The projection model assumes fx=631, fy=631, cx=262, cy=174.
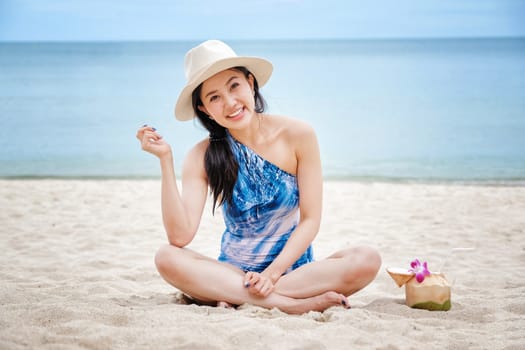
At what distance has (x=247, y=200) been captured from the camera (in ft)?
9.75

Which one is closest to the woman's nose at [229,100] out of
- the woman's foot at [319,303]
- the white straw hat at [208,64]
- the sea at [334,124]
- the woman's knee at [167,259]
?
the white straw hat at [208,64]

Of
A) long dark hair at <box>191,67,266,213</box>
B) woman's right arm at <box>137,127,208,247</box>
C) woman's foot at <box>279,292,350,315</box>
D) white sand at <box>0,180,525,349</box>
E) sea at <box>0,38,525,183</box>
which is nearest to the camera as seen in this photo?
white sand at <box>0,180,525,349</box>

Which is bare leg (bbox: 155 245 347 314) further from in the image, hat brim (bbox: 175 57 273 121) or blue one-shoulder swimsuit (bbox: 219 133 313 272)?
hat brim (bbox: 175 57 273 121)

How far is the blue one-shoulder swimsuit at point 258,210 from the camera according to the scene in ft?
9.76

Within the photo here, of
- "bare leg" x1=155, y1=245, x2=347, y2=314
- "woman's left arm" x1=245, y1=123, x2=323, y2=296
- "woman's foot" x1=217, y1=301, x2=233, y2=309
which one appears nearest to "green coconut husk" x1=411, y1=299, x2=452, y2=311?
"bare leg" x1=155, y1=245, x2=347, y2=314

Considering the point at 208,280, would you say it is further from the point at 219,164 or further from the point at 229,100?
the point at 229,100

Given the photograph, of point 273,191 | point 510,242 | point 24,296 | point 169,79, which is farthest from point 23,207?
point 169,79

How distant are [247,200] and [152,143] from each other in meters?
0.52

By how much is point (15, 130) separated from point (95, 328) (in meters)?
14.4

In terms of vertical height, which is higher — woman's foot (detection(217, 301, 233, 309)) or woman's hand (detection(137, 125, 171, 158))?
woman's hand (detection(137, 125, 171, 158))

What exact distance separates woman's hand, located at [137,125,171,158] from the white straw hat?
21cm

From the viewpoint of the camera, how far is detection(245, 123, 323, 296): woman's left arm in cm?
283

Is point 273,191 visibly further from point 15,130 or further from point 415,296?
point 15,130

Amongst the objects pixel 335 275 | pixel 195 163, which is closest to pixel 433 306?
pixel 335 275
